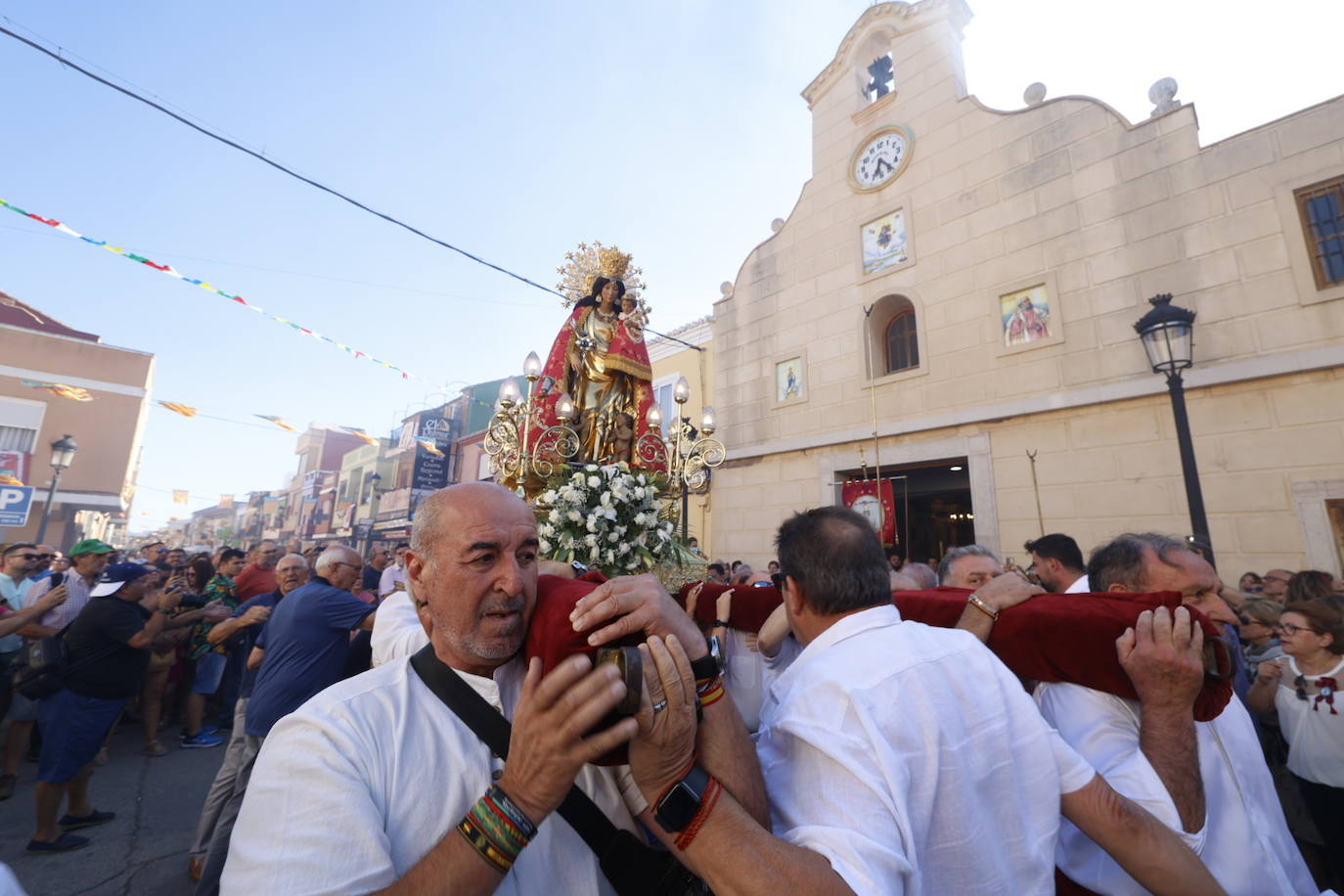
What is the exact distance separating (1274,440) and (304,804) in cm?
1084

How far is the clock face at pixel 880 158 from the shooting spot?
12.0m

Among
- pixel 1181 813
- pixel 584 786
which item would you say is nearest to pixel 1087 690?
pixel 1181 813

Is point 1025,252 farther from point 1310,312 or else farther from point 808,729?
point 808,729

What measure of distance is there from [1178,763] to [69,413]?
32.2 m

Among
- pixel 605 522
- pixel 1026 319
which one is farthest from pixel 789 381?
pixel 605 522

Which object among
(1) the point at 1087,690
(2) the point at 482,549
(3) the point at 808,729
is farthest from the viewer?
(1) the point at 1087,690

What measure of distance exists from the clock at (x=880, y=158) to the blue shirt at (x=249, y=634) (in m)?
12.7

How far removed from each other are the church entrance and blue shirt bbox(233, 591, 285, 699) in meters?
8.79

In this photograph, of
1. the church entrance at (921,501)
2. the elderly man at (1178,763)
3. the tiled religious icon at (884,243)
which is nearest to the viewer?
the elderly man at (1178,763)

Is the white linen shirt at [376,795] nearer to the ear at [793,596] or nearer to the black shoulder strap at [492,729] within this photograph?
the black shoulder strap at [492,729]

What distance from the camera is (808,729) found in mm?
1421

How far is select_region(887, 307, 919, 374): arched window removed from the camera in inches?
464

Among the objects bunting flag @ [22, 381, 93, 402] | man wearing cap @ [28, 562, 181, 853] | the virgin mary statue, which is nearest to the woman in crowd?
the virgin mary statue

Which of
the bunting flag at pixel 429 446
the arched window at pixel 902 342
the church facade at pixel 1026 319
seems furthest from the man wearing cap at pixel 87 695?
the bunting flag at pixel 429 446
